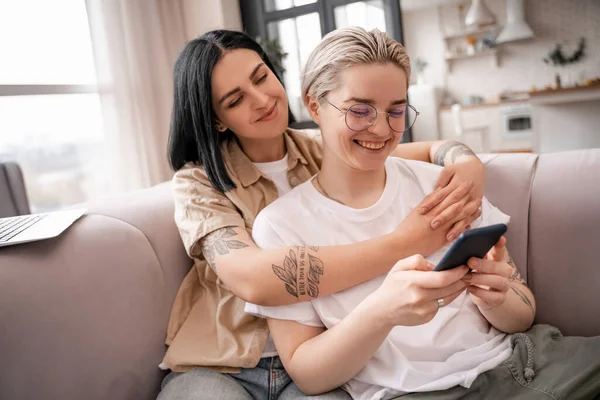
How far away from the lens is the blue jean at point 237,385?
1.18 meters

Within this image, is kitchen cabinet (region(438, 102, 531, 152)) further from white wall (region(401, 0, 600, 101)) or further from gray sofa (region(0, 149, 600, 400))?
gray sofa (region(0, 149, 600, 400))

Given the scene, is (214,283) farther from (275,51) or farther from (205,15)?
(205,15)

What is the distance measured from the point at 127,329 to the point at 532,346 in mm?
957

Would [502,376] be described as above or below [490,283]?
below

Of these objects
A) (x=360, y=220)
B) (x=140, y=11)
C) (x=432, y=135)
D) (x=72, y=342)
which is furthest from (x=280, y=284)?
(x=432, y=135)

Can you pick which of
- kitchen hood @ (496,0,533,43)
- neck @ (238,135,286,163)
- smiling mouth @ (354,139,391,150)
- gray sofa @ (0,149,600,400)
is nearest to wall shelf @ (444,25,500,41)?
kitchen hood @ (496,0,533,43)

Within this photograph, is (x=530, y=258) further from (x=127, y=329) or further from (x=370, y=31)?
(x=127, y=329)

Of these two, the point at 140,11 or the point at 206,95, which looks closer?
the point at 206,95

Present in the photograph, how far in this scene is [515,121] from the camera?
7234mm

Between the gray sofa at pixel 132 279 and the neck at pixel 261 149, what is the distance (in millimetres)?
328

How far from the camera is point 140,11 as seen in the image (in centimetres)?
367

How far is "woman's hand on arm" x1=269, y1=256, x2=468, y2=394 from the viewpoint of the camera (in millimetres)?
862

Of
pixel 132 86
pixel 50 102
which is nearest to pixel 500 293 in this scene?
pixel 50 102

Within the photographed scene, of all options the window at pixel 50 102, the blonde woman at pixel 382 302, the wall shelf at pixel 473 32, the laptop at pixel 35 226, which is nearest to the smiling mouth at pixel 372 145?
the blonde woman at pixel 382 302
